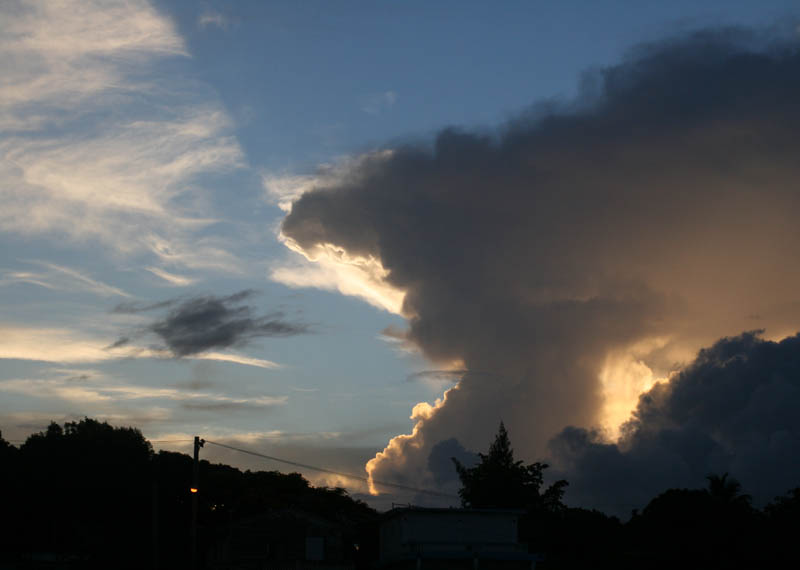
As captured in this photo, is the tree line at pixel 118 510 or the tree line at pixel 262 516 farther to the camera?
the tree line at pixel 118 510

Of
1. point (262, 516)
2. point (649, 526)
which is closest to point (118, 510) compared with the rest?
point (262, 516)

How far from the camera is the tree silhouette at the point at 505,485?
107 metres

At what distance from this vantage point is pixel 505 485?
10800 cm

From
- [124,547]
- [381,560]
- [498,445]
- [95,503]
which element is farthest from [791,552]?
[95,503]

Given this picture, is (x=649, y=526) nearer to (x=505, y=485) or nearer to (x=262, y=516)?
(x=505, y=485)

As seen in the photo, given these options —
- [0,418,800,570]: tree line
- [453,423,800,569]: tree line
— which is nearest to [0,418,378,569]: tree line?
[0,418,800,570]: tree line

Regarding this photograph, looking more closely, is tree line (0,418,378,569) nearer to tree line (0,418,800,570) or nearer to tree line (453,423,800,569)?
tree line (0,418,800,570)

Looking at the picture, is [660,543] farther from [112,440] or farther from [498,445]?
[112,440]

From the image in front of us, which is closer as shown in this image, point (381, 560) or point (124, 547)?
point (381, 560)

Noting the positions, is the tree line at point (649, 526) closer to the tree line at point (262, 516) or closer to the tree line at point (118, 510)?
the tree line at point (262, 516)

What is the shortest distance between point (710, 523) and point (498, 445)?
2852cm

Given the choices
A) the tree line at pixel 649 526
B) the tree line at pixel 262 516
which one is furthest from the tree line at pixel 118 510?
the tree line at pixel 649 526

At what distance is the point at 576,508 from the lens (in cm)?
12500

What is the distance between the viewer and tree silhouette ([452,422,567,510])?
106750mm
